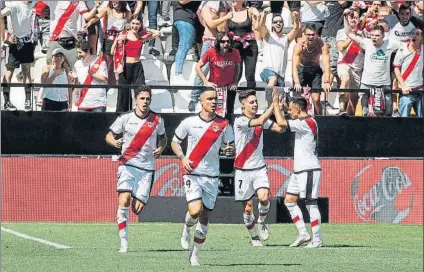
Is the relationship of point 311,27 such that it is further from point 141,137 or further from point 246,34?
point 141,137

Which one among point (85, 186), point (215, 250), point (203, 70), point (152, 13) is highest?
point (152, 13)

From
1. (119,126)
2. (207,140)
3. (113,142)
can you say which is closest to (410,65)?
(119,126)

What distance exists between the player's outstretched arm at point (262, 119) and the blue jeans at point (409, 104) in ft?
19.9

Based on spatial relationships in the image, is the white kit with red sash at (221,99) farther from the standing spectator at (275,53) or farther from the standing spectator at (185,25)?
the standing spectator at (185,25)

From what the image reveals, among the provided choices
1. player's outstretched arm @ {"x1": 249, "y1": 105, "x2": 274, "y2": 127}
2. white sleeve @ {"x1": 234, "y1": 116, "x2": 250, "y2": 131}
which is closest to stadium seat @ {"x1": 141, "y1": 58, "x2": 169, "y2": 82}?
white sleeve @ {"x1": 234, "y1": 116, "x2": 250, "y2": 131}

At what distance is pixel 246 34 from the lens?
68.7 feet

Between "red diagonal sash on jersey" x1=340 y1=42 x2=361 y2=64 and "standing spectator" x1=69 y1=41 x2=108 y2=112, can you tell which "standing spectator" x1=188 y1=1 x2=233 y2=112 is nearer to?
"standing spectator" x1=69 y1=41 x2=108 y2=112

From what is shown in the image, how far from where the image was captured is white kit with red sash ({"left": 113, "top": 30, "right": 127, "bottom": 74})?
2108 cm

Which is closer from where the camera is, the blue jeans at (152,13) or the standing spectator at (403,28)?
the standing spectator at (403,28)

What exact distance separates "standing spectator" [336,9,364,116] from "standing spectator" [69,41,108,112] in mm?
4183

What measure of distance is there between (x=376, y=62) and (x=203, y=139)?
24.3 ft

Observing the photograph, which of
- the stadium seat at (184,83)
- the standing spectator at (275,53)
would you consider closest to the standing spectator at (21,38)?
the stadium seat at (184,83)

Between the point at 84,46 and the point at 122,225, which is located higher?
the point at 84,46

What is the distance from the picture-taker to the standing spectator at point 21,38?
2166cm
